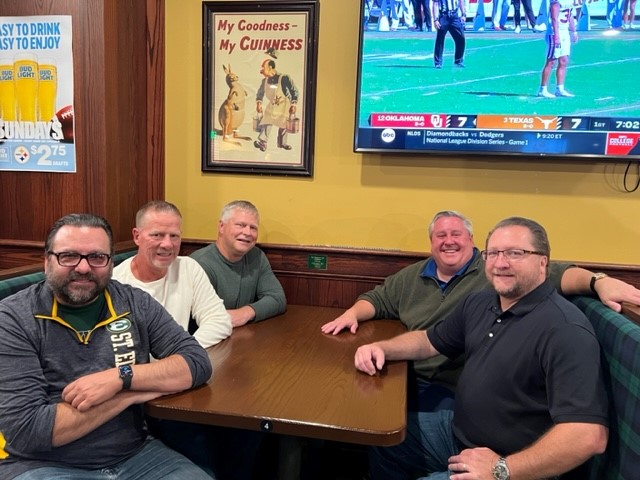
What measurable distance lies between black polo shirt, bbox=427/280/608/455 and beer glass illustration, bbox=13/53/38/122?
2.23 m

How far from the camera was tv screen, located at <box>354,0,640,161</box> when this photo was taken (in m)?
2.16

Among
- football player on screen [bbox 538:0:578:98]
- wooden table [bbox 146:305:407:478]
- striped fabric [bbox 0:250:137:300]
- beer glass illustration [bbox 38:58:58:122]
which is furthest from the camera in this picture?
beer glass illustration [bbox 38:58:58:122]

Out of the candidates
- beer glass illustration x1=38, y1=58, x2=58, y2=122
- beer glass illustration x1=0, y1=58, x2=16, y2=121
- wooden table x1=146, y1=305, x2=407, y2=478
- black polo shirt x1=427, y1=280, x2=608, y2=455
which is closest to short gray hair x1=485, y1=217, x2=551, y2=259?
black polo shirt x1=427, y1=280, x2=608, y2=455

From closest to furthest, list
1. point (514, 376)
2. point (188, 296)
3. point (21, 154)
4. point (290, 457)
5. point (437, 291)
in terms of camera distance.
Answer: point (514, 376) < point (290, 457) < point (188, 296) < point (437, 291) < point (21, 154)

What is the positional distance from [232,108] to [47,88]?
2.89 feet

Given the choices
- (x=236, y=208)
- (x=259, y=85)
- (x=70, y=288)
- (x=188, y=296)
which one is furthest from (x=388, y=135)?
(x=70, y=288)

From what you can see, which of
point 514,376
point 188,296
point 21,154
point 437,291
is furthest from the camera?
point 21,154

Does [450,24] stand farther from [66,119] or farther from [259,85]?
[66,119]

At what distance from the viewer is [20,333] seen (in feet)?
4.20

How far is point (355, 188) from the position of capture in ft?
8.20

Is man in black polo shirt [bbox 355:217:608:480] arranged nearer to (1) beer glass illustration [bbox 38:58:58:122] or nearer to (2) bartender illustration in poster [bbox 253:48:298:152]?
(2) bartender illustration in poster [bbox 253:48:298:152]

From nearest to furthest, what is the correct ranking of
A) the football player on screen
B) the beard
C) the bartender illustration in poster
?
the beard → the football player on screen → the bartender illustration in poster

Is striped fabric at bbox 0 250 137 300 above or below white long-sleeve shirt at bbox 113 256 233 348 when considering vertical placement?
above

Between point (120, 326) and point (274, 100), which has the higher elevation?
point (274, 100)
